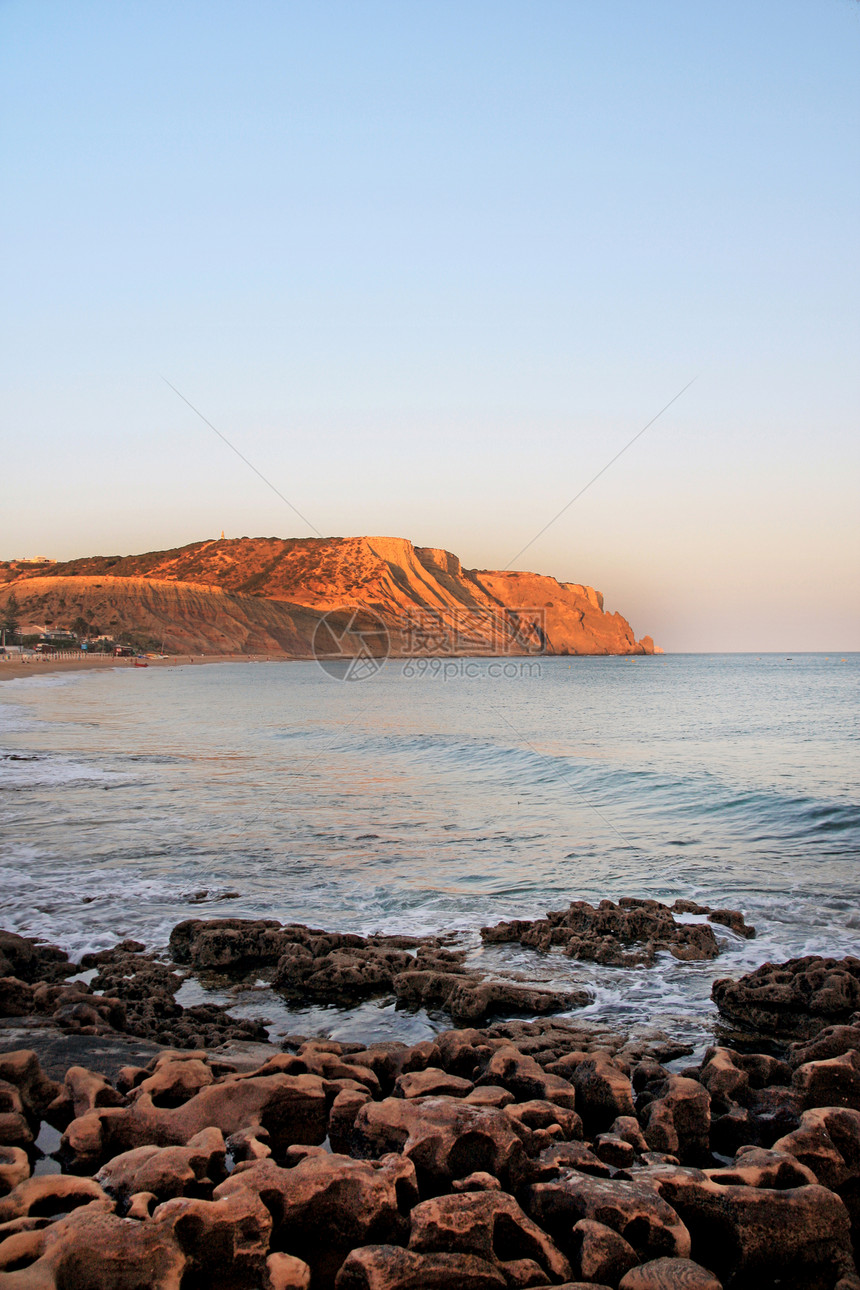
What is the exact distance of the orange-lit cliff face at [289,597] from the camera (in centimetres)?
12362

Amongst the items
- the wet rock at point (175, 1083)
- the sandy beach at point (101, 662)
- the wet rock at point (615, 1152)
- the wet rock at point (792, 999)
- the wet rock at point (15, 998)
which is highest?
the wet rock at point (615, 1152)

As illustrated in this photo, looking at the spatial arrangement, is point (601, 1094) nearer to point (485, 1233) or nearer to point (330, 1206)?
point (485, 1233)

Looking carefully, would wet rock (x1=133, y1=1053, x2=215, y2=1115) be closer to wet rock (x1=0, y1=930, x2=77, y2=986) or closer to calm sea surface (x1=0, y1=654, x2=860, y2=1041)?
calm sea surface (x1=0, y1=654, x2=860, y2=1041)

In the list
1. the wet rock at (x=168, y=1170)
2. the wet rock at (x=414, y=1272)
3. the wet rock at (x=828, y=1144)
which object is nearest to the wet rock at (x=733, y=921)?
the wet rock at (x=828, y=1144)

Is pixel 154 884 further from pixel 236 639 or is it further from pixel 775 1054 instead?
pixel 236 639

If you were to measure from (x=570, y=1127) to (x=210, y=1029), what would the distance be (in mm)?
2725

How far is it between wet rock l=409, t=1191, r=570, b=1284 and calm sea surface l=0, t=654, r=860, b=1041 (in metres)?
2.69

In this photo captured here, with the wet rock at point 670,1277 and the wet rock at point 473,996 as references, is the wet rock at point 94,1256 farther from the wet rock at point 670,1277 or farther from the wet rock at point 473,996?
the wet rock at point 473,996

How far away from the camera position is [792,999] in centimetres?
577

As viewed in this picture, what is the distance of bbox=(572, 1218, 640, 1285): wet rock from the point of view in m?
2.78

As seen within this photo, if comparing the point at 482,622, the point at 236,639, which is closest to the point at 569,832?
the point at 236,639

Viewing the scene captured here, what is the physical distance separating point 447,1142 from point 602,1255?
74 cm

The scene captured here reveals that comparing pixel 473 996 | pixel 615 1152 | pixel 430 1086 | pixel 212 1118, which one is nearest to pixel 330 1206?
pixel 212 1118

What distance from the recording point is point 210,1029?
17.8 feet
